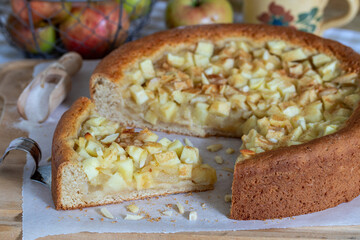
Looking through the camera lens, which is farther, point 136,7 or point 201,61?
point 136,7

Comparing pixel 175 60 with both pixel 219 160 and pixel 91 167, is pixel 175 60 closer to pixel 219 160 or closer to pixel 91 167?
pixel 219 160

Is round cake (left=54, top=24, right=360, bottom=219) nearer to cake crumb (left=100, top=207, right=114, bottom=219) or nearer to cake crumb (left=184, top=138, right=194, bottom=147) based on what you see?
cake crumb (left=184, top=138, right=194, bottom=147)

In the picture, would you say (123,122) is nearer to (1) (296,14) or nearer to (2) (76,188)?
(2) (76,188)

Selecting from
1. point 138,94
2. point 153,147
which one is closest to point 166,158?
point 153,147

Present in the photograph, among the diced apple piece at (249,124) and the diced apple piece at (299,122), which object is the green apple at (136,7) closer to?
the diced apple piece at (249,124)

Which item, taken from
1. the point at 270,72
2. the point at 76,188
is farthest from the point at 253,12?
the point at 76,188

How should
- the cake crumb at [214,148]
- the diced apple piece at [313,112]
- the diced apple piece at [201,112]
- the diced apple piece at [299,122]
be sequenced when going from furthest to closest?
the diced apple piece at [201,112], the cake crumb at [214,148], the diced apple piece at [313,112], the diced apple piece at [299,122]

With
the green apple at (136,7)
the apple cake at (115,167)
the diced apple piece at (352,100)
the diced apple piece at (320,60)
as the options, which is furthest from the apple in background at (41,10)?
the diced apple piece at (352,100)

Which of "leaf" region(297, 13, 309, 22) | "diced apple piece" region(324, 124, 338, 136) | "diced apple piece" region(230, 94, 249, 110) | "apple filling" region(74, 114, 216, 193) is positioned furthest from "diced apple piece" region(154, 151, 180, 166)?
"leaf" region(297, 13, 309, 22)
